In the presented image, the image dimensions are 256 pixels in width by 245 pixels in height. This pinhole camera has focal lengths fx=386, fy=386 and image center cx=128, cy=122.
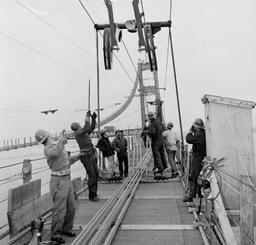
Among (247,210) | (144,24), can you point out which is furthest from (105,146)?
(247,210)

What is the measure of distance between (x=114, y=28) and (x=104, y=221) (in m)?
5.28

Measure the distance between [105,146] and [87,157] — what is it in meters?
→ 2.86

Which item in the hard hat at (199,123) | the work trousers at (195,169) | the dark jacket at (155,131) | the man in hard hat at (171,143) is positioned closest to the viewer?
the work trousers at (195,169)

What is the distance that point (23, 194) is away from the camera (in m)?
5.63

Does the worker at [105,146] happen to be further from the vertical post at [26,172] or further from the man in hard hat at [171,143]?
the vertical post at [26,172]

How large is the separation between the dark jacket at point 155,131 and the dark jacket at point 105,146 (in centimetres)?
110

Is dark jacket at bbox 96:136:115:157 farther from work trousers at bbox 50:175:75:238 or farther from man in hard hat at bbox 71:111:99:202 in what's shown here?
work trousers at bbox 50:175:75:238

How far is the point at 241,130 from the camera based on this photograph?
21.7ft

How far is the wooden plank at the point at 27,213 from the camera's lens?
509 centimetres

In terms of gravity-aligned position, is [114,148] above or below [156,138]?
below

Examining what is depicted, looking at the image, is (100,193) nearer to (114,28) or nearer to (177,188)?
(177,188)

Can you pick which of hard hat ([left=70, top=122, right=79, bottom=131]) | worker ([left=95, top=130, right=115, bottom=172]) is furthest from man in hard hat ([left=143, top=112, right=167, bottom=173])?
hard hat ([left=70, top=122, right=79, bottom=131])

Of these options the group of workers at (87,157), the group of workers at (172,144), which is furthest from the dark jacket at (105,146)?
the group of workers at (172,144)

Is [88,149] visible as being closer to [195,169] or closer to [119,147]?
[195,169]
